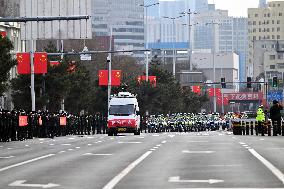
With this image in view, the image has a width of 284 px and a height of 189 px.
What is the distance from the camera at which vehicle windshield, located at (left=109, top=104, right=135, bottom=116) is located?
72500mm

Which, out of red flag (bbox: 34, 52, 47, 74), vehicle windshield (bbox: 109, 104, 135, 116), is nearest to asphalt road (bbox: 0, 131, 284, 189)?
vehicle windshield (bbox: 109, 104, 135, 116)

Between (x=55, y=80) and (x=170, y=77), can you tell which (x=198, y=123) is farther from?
(x=55, y=80)

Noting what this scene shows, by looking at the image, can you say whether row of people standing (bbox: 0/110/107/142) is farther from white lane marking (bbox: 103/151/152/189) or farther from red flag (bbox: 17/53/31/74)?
white lane marking (bbox: 103/151/152/189)

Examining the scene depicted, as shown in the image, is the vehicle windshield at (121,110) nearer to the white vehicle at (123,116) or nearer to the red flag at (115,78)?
the white vehicle at (123,116)

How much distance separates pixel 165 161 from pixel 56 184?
780 centimetres

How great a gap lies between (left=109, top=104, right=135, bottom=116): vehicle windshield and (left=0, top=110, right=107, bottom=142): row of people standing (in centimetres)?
192

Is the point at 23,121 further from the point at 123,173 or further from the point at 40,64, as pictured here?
the point at 123,173

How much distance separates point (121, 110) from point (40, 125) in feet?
54.5

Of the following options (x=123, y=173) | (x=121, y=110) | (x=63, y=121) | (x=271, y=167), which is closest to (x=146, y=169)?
(x=123, y=173)

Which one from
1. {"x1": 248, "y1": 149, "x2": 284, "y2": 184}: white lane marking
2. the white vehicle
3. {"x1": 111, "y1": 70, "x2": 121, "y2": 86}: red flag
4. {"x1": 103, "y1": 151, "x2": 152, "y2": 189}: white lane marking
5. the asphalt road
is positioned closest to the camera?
{"x1": 103, "y1": 151, "x2": 152, "y2": 189}: white lane marking

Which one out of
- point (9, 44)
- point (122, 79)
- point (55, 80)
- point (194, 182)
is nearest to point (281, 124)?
point (9, 44)

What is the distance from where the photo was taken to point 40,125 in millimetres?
56562

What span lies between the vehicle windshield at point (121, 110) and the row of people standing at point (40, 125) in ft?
6.29

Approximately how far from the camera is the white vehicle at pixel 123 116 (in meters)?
71.3
